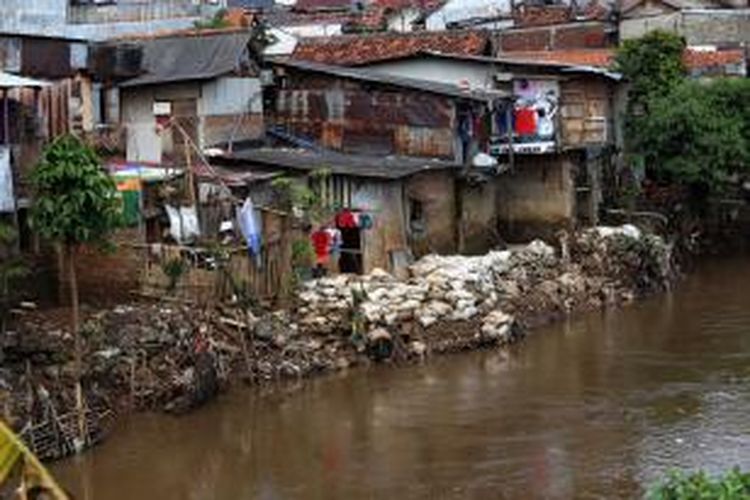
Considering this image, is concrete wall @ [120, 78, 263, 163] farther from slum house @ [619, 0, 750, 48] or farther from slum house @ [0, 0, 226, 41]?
slum house @ [619, 0, 750, 48]

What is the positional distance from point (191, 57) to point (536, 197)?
9.49 metres

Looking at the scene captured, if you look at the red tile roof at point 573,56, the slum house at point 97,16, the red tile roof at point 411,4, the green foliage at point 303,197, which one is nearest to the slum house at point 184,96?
the green foliage at point 303,197

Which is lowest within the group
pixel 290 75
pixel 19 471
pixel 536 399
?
pixel 536 399

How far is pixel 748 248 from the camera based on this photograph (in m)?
32.7

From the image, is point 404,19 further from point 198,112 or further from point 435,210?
point 198,112

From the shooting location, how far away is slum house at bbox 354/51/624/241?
2933cm

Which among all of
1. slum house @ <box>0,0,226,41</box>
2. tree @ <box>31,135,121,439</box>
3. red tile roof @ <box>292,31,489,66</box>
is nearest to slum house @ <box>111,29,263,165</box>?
slum house @ <box>0,0,226,41</box>

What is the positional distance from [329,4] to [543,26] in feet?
52.3

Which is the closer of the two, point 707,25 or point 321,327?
point 321,327

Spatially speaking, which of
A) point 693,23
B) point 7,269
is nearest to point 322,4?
point 693,23

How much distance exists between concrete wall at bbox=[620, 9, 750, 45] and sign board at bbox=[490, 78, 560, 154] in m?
10.7

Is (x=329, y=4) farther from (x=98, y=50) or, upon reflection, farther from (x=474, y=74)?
(x=98, y=50)

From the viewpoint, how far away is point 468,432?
17.6 m

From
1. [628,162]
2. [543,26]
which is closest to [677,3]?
[543,26]
